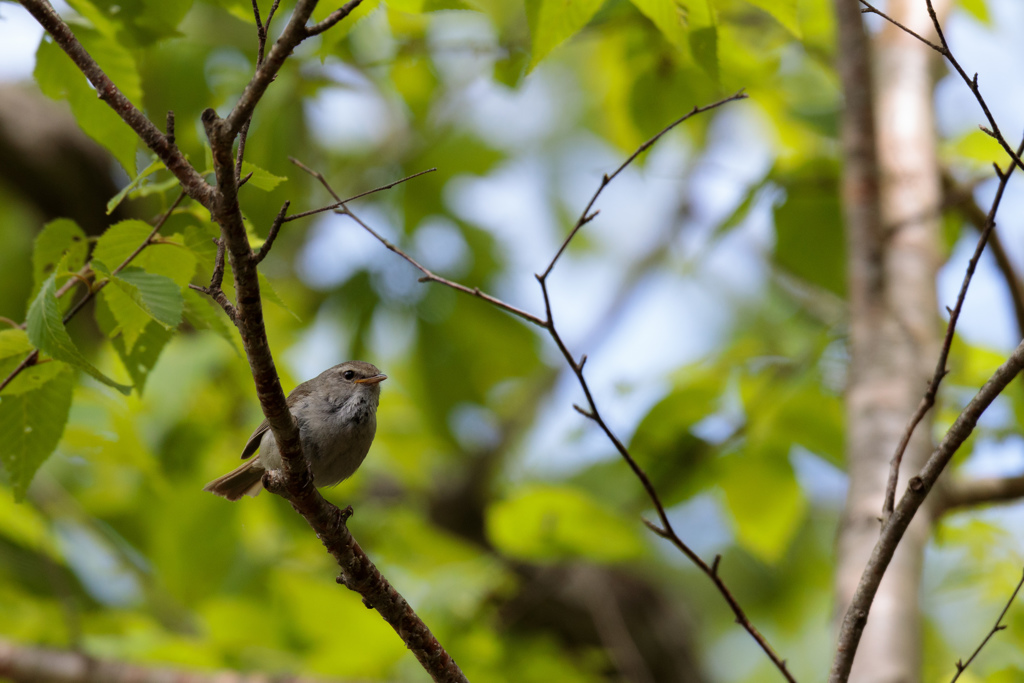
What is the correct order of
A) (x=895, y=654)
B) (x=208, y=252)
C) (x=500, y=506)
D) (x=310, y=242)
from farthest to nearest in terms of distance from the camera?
(x=310, y=242) < (x=500, y=506) < (x=895, y=654) < (x=208, y=252)

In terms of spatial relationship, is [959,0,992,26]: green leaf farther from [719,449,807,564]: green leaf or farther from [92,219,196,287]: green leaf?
[92,219,196,287]: green leaf

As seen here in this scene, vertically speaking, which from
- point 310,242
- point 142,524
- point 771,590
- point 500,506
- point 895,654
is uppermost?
point 310,242

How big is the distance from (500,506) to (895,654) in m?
2.53

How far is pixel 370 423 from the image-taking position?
3.51 meters

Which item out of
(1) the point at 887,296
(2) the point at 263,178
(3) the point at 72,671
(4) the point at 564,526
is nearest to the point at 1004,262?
(1) the point at 887,296

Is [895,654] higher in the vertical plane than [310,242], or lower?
lower

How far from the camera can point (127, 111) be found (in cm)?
204

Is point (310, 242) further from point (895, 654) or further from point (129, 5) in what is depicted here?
point (895, 654)

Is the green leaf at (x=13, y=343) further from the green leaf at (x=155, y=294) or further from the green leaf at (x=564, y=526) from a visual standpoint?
the green leaf at (x=564, y=526)

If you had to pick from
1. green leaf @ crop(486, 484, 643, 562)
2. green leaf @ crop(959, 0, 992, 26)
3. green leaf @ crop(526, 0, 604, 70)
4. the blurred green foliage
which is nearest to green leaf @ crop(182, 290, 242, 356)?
the blurred green foliage

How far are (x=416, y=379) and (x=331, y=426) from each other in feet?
14.0

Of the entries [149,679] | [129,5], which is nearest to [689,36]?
[129,5]

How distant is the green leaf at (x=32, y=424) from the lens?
267 centimetres

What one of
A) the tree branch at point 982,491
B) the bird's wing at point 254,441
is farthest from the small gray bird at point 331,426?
the tree branch at point 982,491
